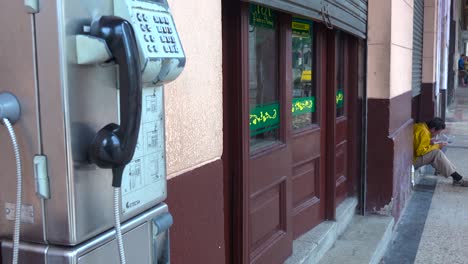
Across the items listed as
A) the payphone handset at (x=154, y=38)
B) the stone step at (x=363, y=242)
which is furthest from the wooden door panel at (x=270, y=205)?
the payphone handset at (x=154, y=38)

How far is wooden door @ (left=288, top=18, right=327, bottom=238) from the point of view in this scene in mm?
3887

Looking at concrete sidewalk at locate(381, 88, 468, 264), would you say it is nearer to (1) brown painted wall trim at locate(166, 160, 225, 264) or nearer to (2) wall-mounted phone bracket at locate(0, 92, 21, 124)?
(1) brown painted wall trim at locate(166, 160, 225, 264)

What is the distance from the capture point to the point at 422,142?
7.09 metres

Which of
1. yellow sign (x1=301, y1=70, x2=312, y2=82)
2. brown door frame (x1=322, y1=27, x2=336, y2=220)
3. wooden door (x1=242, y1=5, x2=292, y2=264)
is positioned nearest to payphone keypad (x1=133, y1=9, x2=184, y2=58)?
wooden door (x1=242, y1=5, x2=292, y2=264)

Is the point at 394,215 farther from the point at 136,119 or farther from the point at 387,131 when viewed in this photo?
the point at 136,119

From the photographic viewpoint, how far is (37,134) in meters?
1.15

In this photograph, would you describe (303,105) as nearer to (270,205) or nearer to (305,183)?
(305,183)

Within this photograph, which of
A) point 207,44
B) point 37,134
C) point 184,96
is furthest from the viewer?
point 207,44

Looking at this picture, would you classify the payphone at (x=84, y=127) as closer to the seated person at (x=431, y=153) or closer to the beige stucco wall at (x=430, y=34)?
the seated person at (x=431, y=153)

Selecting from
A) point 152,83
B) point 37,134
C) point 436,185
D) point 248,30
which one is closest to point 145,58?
point 152,83

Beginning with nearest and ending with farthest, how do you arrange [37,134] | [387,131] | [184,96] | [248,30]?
[37,134] < [184,96] < [248,30] < [387,131]

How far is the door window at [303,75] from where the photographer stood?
12.6 feet

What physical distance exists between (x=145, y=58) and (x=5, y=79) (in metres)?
0.30

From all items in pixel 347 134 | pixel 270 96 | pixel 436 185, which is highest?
pixel 270 96
